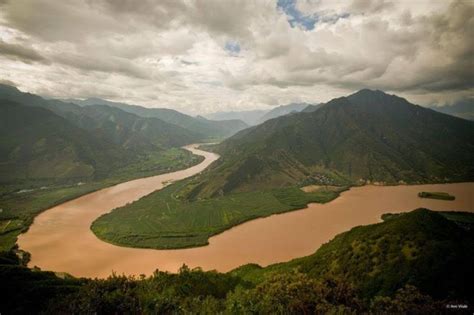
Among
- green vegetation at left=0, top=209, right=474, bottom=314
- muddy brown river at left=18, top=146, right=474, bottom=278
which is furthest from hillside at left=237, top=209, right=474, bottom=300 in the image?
muddy brown river at left=18, top=146, right=474, bottom=278

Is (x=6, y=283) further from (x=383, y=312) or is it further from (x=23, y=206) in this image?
(x=23, y=206)

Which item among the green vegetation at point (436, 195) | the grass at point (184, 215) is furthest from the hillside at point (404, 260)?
the green vegetation at point (436, 195)

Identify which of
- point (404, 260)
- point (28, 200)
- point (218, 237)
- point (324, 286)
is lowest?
point (218, 237)

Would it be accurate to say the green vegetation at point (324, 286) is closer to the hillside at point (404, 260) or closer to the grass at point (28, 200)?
the hillside at point (404, 260)

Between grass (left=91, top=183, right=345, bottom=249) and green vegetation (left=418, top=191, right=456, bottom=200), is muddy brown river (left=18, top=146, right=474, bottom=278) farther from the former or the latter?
grass (left=91, top=183, right=345, bottom=249)

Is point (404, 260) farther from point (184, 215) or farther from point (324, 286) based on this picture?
point (184, 215)

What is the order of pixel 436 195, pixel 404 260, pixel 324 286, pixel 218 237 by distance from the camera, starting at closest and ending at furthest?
pixel 324 286 → pixel 404 260 → pixel 218 237 → pixel 436 195

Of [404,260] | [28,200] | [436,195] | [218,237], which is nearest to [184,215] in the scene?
[218,237]
